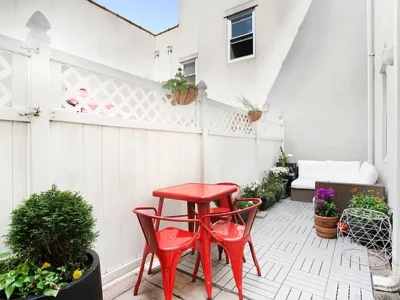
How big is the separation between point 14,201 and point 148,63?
6.38 metres

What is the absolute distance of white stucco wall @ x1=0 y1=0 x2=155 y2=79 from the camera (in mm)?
3973

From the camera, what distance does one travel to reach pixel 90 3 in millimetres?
5195

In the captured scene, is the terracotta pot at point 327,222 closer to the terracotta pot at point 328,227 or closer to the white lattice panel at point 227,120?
the terracotta pot at point 328,227

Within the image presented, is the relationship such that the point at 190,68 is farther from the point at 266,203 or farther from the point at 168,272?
the point at 168,272

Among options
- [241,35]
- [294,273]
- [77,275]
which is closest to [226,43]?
[241,35]

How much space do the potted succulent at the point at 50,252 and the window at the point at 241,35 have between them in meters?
6.11

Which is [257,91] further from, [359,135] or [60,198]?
[60,198]

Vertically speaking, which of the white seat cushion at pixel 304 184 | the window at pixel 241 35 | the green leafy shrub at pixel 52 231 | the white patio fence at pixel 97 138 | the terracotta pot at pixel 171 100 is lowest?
the white seat cushion at pixel 304 184

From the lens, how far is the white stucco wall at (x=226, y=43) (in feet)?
19.1

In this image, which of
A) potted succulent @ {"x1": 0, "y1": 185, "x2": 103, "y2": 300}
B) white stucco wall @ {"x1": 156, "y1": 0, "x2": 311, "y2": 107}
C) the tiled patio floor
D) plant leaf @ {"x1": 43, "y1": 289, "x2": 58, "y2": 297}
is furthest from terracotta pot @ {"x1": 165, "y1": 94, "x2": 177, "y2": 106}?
white stucco wall @ {"x1": 156, "y1": 0, "x2": 311, "y2": 107}

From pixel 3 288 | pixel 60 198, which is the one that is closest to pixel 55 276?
pixel 3 288

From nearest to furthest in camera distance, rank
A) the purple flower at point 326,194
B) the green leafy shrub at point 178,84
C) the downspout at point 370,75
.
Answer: the green leafy shrub at point 178,84, the purple flower at point 326,194, the downspout at point 370,75

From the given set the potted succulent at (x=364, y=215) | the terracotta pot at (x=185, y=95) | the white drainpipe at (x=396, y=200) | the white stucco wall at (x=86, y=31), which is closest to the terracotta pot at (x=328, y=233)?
the potted succulent at (x=364, y=215)

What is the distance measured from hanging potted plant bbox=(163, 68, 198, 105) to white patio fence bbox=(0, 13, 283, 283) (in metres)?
0.14
